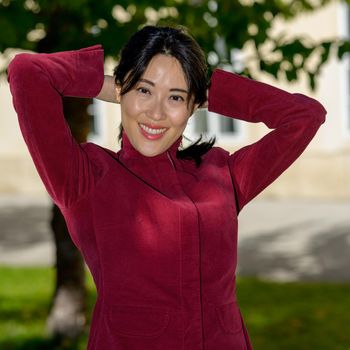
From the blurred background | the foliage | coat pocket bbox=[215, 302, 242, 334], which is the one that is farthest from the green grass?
coat pocket bbox=[215, 302, 242, 334]

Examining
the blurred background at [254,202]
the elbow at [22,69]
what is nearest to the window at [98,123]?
the blurred background at [254,202]

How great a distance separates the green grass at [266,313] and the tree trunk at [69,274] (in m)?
0.13

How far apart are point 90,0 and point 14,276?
457 cm

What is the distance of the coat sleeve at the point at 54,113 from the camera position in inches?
87.7

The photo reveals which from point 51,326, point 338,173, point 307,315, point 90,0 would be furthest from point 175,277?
point 338,173

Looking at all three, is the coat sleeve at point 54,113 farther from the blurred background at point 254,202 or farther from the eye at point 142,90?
the blurred background at point 254,202

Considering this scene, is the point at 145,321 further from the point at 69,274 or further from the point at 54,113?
the point at 69,274

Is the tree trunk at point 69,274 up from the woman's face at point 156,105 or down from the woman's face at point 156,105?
down

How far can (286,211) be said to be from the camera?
1291 cm

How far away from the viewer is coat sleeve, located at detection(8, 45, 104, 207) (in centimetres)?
223

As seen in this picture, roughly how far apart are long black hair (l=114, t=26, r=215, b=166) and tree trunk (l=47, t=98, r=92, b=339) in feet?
11.3

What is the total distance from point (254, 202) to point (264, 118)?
1162 centimetres

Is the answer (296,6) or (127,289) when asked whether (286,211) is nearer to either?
(296,6)

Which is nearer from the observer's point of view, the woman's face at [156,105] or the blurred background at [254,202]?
the woman's face at [156,105]
